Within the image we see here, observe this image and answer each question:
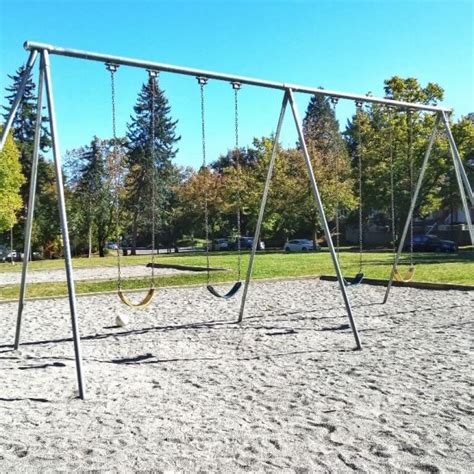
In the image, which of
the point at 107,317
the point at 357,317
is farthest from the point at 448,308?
the point at 107,317

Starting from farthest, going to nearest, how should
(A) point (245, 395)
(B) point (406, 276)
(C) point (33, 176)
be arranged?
(B) point (406, 276) < (C) point (33, 176) < (A) point (245, 395)

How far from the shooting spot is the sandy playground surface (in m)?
3.54

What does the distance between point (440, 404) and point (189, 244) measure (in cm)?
5931

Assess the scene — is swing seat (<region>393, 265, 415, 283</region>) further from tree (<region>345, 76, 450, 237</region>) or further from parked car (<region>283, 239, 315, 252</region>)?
parked car (<region>283, 239, 315, 252</region>)

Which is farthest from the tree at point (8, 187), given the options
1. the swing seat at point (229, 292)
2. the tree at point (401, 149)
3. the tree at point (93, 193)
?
the swing seat at point (229, 292)

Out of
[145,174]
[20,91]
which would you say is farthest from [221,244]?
[20,91]

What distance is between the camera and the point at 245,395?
195 inches

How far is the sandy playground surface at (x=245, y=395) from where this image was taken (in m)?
3.54

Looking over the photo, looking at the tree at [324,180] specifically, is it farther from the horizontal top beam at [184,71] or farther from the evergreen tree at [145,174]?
the horizontal top beam at [184,71]

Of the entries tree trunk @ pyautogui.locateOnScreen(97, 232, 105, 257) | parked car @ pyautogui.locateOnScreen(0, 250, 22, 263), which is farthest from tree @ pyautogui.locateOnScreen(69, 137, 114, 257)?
parked car @ pyautogui.locateOnScreen(0, 250, 22, 263)

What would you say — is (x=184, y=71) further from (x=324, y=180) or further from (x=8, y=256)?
(x=8, y=256)

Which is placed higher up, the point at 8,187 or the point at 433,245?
the point at 8,187

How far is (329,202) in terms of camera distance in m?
36.3

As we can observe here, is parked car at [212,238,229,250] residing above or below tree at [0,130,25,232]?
below
